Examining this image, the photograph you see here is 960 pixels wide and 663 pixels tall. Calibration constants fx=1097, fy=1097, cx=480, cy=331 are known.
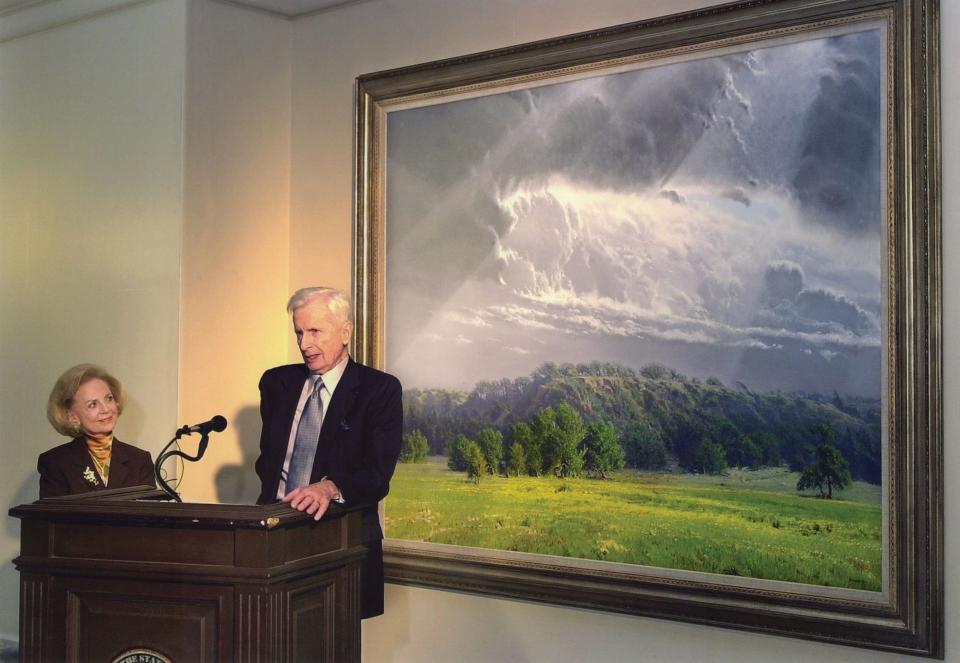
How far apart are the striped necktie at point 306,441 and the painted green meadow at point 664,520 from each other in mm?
881

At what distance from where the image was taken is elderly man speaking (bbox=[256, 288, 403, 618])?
4121mm

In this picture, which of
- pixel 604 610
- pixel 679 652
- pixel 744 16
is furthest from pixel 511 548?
pixel 744 16

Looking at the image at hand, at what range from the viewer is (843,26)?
3932mm

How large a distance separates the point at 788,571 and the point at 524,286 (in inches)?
62.7

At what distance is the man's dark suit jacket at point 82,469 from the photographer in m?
4.46

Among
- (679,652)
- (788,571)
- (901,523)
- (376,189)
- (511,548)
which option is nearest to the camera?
(901,523)

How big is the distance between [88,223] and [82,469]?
149 cm

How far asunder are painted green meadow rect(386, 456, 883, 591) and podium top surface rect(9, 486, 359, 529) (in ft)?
4.40

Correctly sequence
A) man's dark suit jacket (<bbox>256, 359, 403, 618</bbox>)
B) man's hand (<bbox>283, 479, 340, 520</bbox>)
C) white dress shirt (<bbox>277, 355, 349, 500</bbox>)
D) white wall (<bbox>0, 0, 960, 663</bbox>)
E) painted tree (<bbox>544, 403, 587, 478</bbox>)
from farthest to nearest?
white wall (<bbox>0, 0, 960, 663</bbox>)
painted tree (<bbox>544, 403, 587, 478</bbox>)
white dress shirt (<bbox>277, 355, 349, 500</bbox>)
man's dark suit jacket (<bbox>256, 359, 403, 618</bbox>)
man's hand (<bbox>283, 479, 340, 520</bbox>)

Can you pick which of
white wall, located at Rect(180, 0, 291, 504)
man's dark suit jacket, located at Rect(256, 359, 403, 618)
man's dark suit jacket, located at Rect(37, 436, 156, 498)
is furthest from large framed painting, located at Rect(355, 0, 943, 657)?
man's dark suit jacket, located at Rect(37, 436, 156, 498)

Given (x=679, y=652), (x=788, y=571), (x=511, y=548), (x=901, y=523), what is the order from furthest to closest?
(x=511, y=548)
(x=679, y=652)
(x=788, y=571)
(x=901, y=523)

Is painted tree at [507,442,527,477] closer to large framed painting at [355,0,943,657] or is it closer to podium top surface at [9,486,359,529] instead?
large framed painting at [355,0,943,657]

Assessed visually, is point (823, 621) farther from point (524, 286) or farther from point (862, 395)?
point (524, 286)

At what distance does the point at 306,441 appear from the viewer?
13.8 ft
